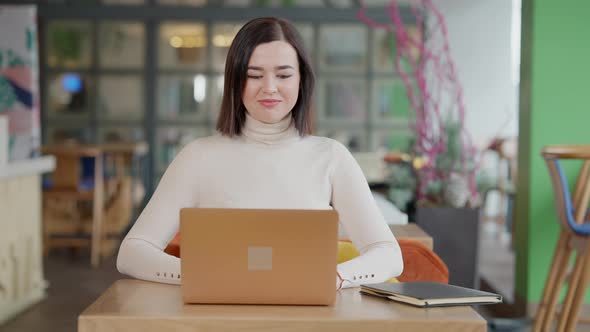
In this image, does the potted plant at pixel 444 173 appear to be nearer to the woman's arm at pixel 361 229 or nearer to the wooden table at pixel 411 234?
the wooden table at pixel 411 234

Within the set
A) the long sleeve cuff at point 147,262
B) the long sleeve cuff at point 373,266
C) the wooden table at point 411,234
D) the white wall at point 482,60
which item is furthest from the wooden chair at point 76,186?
the long sleeve cuff at point 373,266

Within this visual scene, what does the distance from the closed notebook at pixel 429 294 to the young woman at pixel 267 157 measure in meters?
0.24

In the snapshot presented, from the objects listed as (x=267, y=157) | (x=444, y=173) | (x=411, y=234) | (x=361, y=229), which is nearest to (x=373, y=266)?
(x=361, y=229)

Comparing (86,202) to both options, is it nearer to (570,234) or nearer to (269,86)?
(570,234)

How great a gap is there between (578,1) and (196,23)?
5.39 metres

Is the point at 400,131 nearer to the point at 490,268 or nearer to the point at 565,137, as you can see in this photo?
the point at 490,268

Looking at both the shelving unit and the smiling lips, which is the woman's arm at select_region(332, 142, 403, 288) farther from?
the shelving unit

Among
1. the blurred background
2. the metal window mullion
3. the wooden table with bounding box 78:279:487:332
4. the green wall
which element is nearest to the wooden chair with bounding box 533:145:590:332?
the green wall

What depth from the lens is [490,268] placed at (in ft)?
20.6

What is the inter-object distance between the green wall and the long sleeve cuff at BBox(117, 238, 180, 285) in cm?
317

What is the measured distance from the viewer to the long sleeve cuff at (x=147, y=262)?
5.49 ft

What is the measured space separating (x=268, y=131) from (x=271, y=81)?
4.8 inches

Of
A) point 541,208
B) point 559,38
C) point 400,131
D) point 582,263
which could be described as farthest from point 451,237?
point 400,131

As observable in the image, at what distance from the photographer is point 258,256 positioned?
1361 mm
